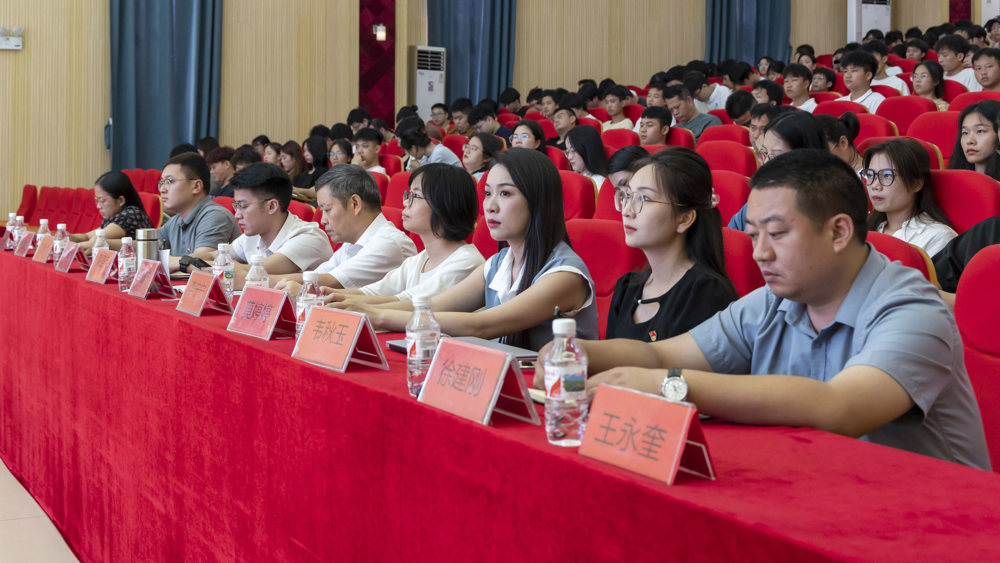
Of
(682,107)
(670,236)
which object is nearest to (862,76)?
(682,107)

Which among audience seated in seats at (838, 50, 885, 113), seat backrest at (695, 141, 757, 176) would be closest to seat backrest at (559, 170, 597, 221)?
seat backrest at (695, 141, 757, 176)

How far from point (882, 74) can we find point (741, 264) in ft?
21.1

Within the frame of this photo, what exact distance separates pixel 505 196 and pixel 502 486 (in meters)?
1.06

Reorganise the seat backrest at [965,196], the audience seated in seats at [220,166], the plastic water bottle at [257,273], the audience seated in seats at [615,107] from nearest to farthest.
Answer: the plastic water bottle at [257,273] < the seat backrest at [965,196] < the audience seated in seats at [220,166] < the audience seated in seats at [615,107]

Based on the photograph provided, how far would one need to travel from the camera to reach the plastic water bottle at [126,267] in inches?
90.0

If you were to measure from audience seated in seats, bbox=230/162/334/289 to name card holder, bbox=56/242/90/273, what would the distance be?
1.61 ft

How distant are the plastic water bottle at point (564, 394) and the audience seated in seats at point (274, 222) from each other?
2.13m

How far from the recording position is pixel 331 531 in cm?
129

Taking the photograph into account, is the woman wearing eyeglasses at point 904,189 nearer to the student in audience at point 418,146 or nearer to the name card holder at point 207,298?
the name card holder at point 207,298

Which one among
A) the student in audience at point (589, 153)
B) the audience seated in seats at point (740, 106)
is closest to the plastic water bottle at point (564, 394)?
the student in audience at point (589, 153)

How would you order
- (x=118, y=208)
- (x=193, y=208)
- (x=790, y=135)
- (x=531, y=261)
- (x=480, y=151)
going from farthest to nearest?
1. (x=480, y=151)
2. (x=118, y=208)
3. (x=193, y=208)
4. (x=790, y=135)
5. (x=531, y=261)

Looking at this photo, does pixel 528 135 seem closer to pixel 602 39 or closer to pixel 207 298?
pixel 207 298

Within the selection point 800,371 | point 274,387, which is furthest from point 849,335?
point 274,387

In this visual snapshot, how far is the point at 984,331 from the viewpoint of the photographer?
65.7 inches
